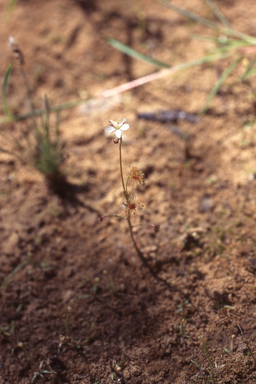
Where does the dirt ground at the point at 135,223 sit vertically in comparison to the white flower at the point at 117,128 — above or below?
below

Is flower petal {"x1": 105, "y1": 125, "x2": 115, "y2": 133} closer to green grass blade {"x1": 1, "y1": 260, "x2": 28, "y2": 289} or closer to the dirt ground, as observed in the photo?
the dirt ground

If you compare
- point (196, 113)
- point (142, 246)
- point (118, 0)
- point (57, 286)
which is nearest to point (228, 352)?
point (142, 246)

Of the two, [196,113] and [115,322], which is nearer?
[115,322]

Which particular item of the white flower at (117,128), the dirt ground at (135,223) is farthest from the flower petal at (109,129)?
the dirt ground at (135,223)

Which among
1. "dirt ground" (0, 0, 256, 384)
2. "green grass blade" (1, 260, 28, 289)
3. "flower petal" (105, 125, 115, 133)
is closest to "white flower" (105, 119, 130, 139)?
"flower petal" (105, 125, 115, 133)

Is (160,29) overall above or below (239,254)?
above

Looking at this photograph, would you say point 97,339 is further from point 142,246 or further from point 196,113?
point 196,113

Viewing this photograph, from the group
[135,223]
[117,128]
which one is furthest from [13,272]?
[117,128]

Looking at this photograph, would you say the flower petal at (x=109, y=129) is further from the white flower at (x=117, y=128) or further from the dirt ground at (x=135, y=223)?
the dirt ground at (x=135, y=223)
